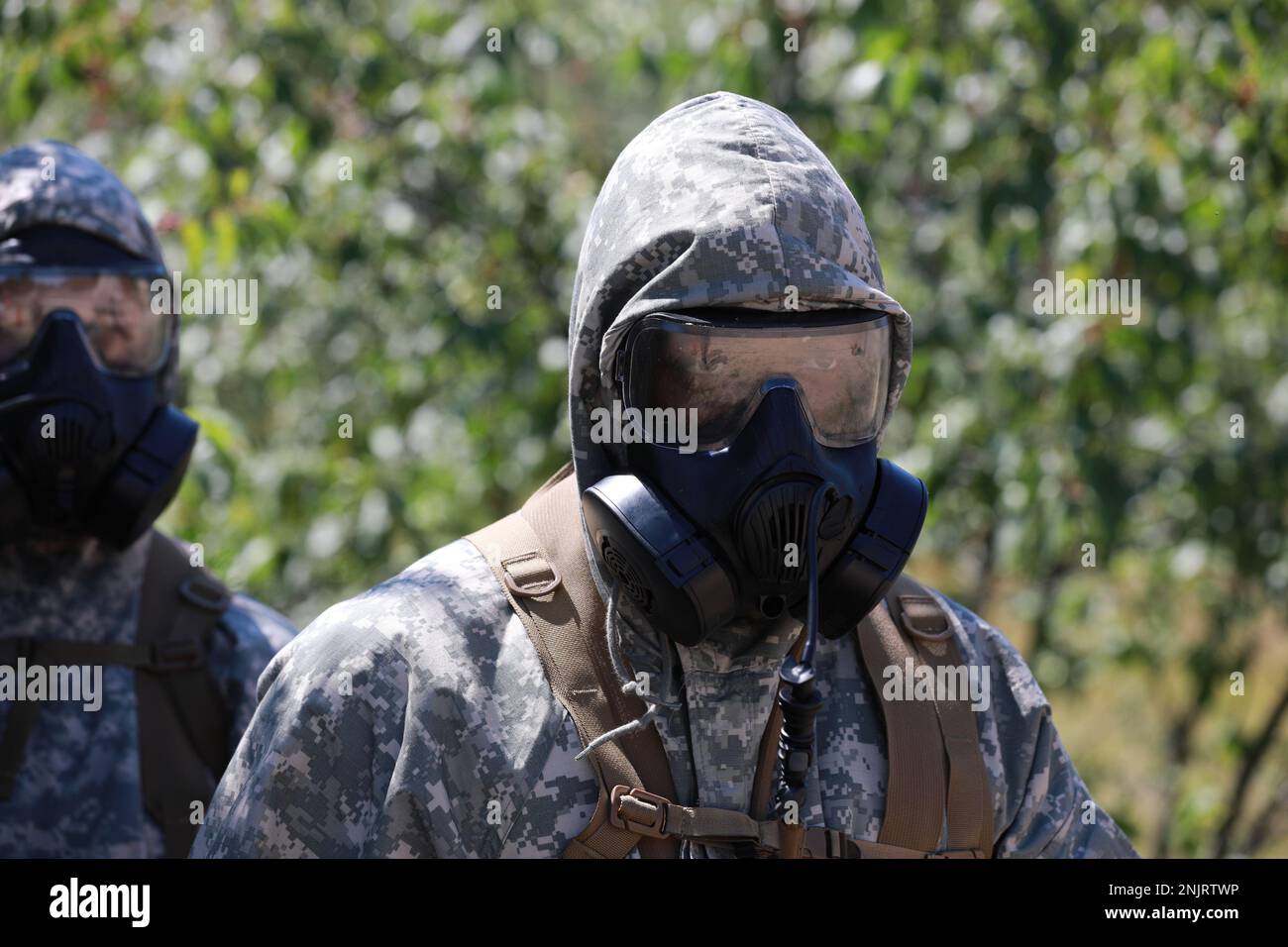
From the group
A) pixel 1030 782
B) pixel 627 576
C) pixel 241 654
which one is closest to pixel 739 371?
pixel 627 576

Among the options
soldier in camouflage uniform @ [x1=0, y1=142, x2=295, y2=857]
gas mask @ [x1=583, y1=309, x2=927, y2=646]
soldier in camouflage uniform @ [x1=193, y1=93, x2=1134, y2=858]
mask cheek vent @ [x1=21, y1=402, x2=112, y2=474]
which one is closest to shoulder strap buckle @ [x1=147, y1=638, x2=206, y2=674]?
soldier in camouflage uniform @ [x1=0, y1=142, x2=295, y2=857]

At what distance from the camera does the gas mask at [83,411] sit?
3311 millimetres

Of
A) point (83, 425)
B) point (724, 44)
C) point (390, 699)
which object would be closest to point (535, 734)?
point (390, 699)

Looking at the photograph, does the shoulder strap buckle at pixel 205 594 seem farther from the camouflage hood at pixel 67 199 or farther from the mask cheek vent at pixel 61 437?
the camouflage hood at pixel 67 199

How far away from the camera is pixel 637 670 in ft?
7.27

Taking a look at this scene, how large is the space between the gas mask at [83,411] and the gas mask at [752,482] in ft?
5.18

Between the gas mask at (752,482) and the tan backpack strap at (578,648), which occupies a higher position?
the gas mask at (752,482)

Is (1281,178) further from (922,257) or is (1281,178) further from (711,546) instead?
(711,546)

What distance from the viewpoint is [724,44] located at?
18.4 ft

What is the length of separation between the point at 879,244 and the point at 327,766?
451 centimetres

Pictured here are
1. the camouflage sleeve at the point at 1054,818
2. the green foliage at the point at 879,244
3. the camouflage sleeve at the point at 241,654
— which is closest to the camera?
the camouflage sleeve at the point at 1054,818

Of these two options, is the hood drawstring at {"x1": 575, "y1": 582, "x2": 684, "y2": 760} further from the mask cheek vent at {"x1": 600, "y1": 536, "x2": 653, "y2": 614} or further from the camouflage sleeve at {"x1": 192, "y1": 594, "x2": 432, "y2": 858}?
the camouflage sleeve at {"x1": 192, "y1": 594, "x2": 432, "y2": 858}

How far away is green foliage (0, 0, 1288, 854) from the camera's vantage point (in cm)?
522

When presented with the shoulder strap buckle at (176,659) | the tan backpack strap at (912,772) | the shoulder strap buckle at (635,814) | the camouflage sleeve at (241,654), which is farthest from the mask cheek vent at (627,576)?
the shoulder strap buckle at (176,659)
